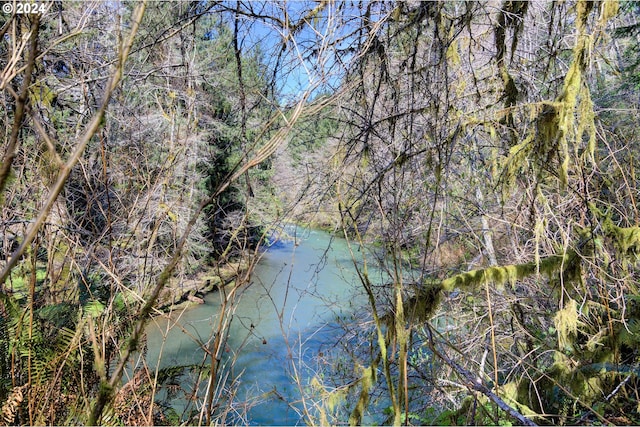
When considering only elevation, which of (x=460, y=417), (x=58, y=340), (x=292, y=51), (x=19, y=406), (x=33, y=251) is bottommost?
(x=460, y=417)

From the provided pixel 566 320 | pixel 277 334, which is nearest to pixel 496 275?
pixel 566 320

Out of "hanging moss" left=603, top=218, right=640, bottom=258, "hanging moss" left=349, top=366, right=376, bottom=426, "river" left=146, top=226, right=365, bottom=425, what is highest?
"hanging moss" left=603, top=218, right=640, bottom=258

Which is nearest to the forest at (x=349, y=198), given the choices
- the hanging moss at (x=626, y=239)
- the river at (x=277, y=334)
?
the hanging moss at (x=626, y=239)

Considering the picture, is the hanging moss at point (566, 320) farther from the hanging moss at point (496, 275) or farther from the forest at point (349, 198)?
the hanging moss at point (496, 275)

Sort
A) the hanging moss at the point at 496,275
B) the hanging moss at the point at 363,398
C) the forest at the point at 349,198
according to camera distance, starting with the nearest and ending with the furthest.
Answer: the forest at the point at 349,198 → the hanging moss at the point at 363,398 → the hanging moss at the point at 496,275

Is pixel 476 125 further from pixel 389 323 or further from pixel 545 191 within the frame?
pixel 389 323

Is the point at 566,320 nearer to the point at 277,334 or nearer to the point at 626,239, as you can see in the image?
the point at 626,239

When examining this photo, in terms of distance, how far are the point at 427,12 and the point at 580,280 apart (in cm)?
A: 171

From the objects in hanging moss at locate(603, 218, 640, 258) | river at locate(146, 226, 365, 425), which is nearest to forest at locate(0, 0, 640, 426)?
hanging moss at locate(603, 218, 640, 258)

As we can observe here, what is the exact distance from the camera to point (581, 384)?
7.87 ft

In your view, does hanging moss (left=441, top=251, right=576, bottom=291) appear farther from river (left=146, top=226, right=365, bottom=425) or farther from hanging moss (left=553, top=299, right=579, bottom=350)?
river (left=146, top=226, right=365, bottom=425)

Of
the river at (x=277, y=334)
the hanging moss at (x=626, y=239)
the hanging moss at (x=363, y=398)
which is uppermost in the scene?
the hanging moss at (x=626, y=239)

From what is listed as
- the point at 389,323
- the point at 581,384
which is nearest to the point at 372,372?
the point at 389,323

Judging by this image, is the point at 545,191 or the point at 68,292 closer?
the point at 68,292
